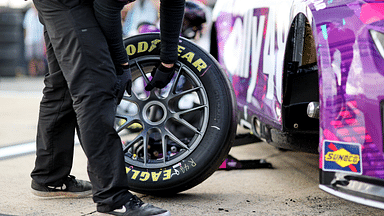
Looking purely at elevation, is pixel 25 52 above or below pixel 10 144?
above

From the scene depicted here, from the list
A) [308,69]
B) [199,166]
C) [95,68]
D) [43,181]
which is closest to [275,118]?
[308,69]

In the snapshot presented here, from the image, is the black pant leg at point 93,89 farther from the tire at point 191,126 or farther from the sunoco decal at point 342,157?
the sunoco decal at point 342,157

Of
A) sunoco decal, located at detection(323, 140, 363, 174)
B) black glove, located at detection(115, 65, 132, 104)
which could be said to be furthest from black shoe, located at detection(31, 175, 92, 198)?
sunoco decal, located at detection(323, 140, 363, 174)

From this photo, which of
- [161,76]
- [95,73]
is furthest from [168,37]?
[95,73]

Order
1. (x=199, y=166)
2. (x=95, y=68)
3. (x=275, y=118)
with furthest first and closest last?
(x=275, y=118)
(x=199, y=166)
(x=95, y=68)

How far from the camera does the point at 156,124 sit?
255 cm

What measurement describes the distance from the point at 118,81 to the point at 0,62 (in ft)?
44.7

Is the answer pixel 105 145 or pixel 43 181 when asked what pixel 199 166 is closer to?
pixel 105 145

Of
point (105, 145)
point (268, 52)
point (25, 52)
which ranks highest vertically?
point (25, 52)

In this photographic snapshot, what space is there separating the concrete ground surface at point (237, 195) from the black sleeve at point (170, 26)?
75 cm

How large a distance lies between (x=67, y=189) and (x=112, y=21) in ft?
3.36

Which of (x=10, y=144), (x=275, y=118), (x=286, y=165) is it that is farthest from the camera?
(x=10, y=144)

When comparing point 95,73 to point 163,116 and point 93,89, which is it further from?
point 163,116

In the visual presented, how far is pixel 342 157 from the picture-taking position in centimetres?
178
